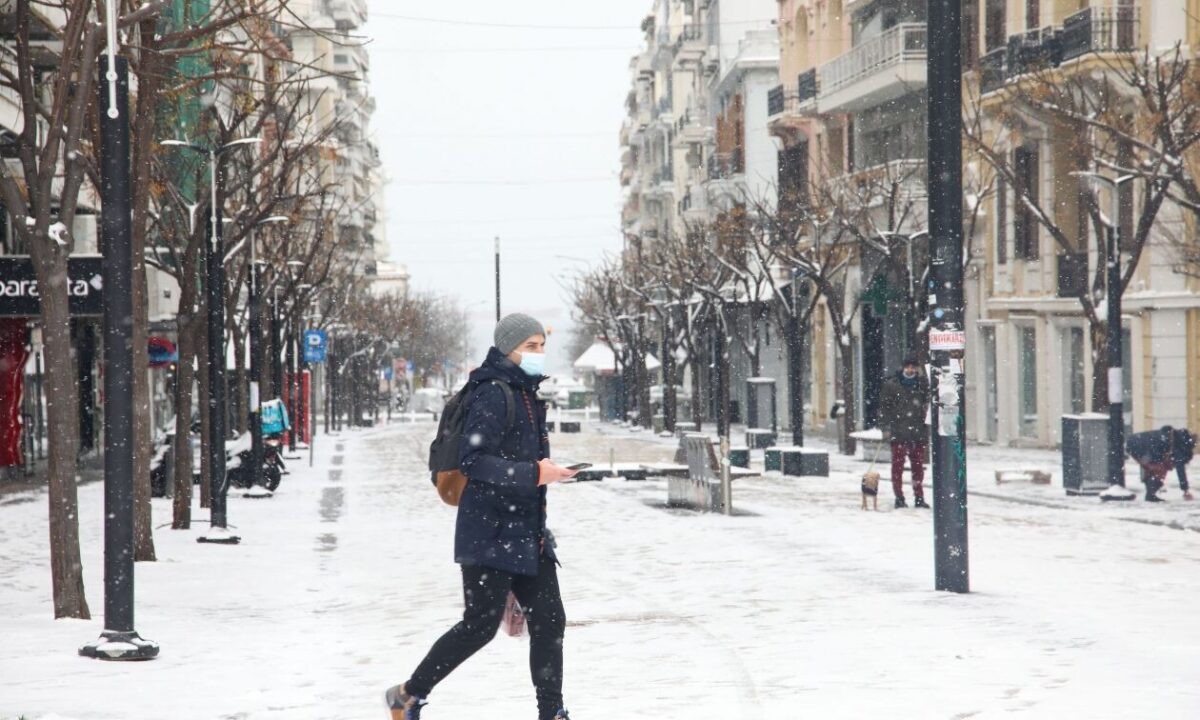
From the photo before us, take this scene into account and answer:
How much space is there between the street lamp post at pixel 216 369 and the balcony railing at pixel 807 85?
113 ft

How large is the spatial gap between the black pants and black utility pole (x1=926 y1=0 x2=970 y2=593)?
17.0ft

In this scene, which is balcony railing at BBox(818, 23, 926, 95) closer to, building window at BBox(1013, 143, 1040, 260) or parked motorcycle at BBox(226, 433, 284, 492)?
building window at BBox(1013, 143, 1040, 260)

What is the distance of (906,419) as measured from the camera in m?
21.4

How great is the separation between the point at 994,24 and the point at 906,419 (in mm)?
21492

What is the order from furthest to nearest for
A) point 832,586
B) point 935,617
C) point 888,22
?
point 888,22 → point 832,586 → point 935,617

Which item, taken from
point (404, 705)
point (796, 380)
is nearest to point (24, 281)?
point (796, 380)

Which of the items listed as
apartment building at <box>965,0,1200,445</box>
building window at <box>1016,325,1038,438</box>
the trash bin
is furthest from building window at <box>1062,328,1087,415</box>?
the trash bin

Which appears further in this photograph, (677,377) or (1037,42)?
(677,377)

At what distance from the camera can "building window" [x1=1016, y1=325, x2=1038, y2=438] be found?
40281mm

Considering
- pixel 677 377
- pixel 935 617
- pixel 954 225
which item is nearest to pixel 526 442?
pixel 935 617

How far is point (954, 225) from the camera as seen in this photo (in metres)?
12.0

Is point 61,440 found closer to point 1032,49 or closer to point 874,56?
point 1032,49

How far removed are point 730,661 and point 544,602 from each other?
9.11ft

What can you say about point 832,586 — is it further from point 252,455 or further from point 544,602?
point 252,455
